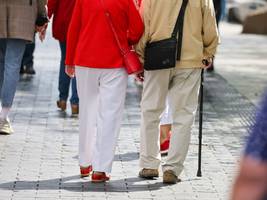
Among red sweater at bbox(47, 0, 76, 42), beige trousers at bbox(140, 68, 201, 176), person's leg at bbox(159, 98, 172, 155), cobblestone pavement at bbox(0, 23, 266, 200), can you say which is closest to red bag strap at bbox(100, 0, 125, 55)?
beige trousers at bbox(140, 68, 201, 176)

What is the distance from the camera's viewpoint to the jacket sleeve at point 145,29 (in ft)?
22.0

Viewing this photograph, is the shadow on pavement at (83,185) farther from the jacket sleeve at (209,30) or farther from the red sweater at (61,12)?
the red sweater at (61,12)

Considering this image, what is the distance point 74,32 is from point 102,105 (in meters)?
0.61

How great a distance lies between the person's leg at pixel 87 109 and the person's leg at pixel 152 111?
39cm

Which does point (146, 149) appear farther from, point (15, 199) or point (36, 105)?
point (36, 105)

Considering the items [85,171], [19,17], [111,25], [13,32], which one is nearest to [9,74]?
[13,32]

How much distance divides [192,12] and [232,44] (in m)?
16.1

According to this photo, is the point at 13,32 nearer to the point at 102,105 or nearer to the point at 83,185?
the point at 102,105

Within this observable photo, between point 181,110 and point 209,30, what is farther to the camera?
point 181,110

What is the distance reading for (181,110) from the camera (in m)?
6.86

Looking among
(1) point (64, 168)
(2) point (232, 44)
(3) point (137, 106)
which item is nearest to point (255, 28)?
(2) point (232, 44)

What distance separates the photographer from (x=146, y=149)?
694 cm

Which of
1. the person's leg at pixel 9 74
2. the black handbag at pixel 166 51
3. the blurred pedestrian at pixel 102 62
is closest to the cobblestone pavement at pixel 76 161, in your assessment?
the person's leg at pixel 9 74

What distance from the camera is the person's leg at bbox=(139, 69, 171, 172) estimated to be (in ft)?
22.3
